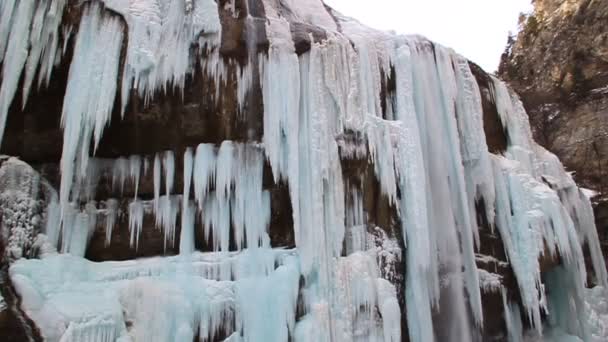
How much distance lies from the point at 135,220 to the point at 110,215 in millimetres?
378

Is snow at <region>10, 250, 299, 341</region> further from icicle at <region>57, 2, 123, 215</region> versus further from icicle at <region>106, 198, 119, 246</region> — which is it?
icicle at <region>57, 2, 123, 215</region>

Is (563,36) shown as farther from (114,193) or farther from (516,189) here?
(114,193)

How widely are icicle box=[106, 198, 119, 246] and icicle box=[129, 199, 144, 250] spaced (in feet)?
0.76

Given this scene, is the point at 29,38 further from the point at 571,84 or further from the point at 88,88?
the point at 571,84

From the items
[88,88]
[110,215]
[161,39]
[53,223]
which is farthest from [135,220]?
[161,39]

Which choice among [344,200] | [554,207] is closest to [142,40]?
[344,200]

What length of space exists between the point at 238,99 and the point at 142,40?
4.97ft

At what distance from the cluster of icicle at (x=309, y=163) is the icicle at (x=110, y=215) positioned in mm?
22

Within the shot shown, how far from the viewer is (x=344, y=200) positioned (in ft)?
24.0

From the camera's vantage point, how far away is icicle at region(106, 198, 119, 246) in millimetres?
7586

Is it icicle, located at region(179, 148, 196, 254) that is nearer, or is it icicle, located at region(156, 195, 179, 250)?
icicle, located at region(179, 148, 196, 254)

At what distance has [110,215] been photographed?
7.68 metres

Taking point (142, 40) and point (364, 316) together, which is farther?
point (142, 40)

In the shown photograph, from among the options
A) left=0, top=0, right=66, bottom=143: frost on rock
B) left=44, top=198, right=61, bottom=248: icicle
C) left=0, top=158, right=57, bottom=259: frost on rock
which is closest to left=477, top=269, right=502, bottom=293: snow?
left=44, top=198, right=61, bottom=248: icicle
